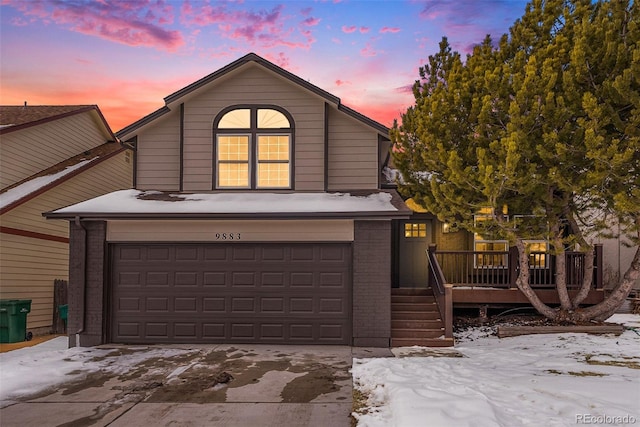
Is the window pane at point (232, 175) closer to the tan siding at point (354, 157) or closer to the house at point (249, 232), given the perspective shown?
the house at point (249, 232)

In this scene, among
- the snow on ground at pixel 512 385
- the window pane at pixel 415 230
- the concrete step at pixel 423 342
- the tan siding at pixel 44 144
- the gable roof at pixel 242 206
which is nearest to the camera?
the snow on ground at pixel 512 385

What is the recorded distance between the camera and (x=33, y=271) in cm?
1432

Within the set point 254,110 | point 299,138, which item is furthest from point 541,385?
point 254,110

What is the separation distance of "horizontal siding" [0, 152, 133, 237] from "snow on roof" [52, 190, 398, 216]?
3.34 metres

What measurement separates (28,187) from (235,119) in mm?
7076

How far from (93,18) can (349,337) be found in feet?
46.6

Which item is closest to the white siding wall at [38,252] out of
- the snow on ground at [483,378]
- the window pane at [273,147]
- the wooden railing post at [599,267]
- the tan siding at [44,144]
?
the tan siding at [44,144]

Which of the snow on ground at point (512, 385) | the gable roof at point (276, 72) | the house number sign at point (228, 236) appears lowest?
the snow on ground at point (512, 385)

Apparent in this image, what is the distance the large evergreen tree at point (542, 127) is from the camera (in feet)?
31.7

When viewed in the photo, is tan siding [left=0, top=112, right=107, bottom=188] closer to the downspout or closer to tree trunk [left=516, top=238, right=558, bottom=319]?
the downspout

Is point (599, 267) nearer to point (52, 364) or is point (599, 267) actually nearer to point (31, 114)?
point (52, 364)

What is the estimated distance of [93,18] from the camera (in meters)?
16.5

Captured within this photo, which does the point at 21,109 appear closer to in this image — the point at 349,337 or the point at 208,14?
the point at 208,14

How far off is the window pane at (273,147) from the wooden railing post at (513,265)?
6.81 meters
